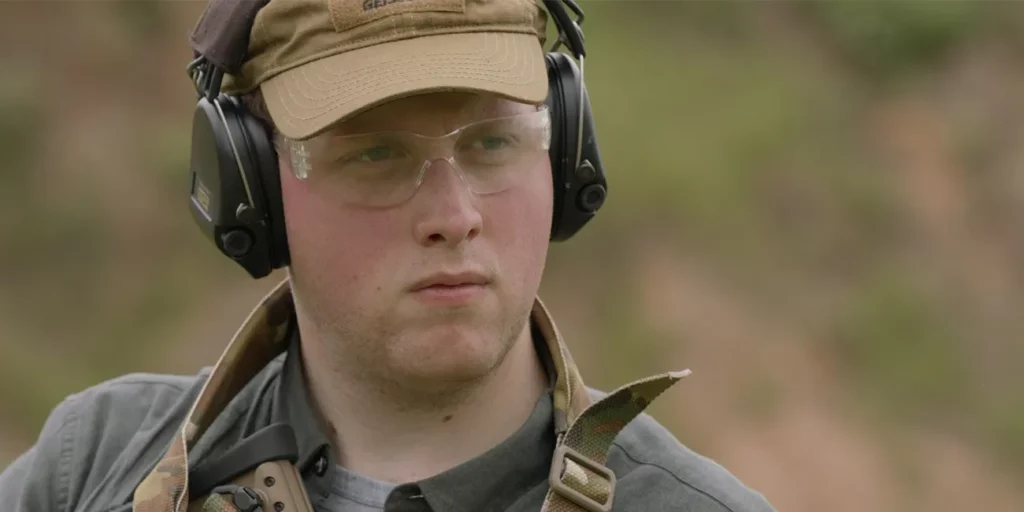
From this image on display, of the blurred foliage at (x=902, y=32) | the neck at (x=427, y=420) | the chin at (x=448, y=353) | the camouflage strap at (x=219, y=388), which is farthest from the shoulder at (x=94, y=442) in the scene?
the blurred foliage at (x=902, y=32)

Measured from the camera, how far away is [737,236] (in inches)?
251

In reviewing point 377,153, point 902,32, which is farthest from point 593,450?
point 902,32

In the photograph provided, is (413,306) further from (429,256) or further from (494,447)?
(494,447)

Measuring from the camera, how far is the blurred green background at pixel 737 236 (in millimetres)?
5551

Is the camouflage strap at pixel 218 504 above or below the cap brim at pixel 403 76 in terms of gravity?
Answer: below

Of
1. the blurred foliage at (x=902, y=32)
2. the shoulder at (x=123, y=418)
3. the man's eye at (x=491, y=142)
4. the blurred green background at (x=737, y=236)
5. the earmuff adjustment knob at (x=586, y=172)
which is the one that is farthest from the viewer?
the blurred foliage at (x=902, y=32)

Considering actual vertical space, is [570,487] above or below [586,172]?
below

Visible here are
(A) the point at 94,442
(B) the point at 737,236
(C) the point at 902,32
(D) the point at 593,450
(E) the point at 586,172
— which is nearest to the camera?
(D) the point at 593,450

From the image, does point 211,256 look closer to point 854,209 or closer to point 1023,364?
point 854,209

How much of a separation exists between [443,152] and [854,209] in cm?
510

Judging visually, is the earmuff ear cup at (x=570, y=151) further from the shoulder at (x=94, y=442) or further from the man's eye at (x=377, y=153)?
the shoulder at (x=94, y=442)

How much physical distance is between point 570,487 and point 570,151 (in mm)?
448

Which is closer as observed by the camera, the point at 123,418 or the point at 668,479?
the point at 668,479

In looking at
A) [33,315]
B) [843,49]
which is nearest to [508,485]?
[33,315]
